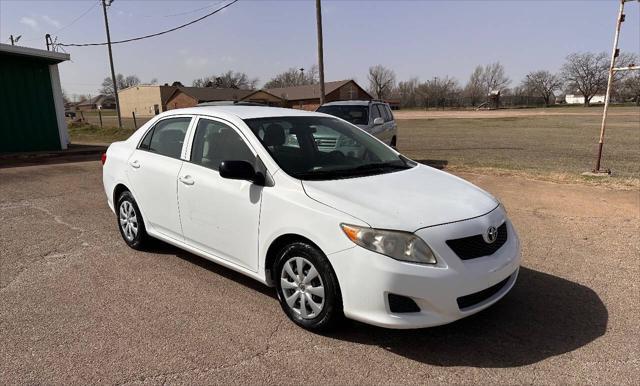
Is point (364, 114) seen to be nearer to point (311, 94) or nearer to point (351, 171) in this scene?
point (351, 171)

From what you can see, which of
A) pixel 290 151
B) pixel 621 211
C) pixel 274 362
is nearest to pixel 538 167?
pixel 621 211

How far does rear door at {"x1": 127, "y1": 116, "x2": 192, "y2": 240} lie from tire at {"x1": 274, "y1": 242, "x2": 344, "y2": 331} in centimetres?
147

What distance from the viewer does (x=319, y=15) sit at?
48.8 ft

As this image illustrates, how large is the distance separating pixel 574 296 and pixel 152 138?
4.42 m

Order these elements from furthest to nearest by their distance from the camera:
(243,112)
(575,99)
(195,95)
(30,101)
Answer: (575,99) → (195,95) → (30,101) → (243,112)

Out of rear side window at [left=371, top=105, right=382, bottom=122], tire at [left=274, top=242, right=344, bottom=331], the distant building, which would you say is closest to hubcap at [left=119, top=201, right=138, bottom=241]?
tire at [left=274, top=242, right=344, bottom=331]

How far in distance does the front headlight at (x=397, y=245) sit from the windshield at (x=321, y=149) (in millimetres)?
792

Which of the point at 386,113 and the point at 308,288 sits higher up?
the point at 386,113

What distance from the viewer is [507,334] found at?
3.29 meters

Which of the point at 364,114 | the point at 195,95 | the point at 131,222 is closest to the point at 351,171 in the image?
the point at 131,222

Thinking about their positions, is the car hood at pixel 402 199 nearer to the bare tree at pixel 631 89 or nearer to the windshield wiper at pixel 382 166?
the windshield wiper at pixel 382 166

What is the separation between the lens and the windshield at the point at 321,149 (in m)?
3.69

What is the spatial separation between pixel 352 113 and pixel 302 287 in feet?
25.7

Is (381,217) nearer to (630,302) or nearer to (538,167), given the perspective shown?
(630,302)
